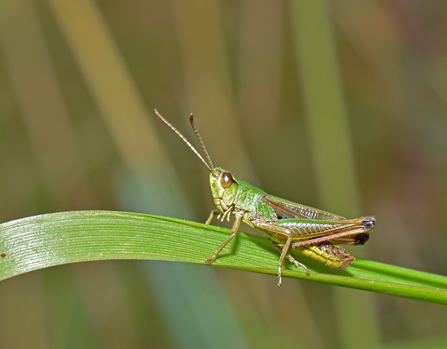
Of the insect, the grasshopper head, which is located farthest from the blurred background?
the insect

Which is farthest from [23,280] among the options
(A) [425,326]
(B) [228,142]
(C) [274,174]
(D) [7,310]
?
(A) [425,326]

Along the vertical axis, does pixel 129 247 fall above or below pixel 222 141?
below

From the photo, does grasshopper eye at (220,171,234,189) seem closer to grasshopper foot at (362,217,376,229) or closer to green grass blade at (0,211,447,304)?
green grass blade at (0,211,447,304)

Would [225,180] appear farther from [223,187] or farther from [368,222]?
[368,222]

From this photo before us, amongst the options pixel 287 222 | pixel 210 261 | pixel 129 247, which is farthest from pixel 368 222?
pixel 129 247

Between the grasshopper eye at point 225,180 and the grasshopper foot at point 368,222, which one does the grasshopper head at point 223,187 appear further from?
the grasshopper foot at point 368,222

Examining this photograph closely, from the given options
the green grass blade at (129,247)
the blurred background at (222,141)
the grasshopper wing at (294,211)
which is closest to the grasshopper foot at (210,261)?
the green grass blade at (129,247)
